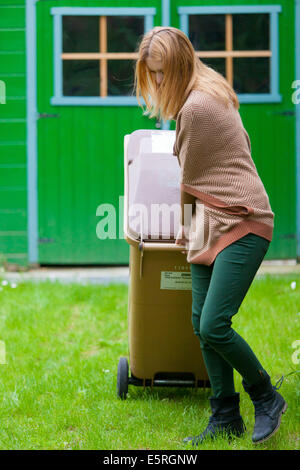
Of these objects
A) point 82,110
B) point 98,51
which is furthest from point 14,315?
point 98,51

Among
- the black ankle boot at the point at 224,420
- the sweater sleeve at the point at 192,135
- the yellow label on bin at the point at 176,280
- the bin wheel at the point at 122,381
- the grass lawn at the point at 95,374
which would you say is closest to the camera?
the sweater sleeve at the point at 192,135

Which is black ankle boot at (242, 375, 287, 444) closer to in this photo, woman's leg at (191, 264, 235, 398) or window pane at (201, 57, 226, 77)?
woman's leg at (191, 264, 235, 398)

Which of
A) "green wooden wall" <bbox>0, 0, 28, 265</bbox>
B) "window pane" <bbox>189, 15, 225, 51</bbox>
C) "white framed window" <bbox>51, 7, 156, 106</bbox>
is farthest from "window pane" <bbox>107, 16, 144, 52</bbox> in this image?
"green wooden wall" <bbox>0, 0, 28, 265</bbox>

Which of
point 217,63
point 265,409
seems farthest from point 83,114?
point 265,409

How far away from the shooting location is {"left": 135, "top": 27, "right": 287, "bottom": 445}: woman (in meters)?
2.84

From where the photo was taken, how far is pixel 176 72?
2.90 m

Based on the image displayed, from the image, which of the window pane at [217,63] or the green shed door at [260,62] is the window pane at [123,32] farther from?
the window pane at [217,63]

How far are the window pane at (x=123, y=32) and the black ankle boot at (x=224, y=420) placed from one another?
415cm

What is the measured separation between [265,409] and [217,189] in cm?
91

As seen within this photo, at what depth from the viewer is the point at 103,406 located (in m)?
3.53

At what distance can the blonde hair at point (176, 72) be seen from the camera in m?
2.88

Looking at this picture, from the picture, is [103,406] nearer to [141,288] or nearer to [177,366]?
[177,366]

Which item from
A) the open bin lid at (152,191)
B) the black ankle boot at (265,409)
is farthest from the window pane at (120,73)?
the black ankle boot at (265,409)

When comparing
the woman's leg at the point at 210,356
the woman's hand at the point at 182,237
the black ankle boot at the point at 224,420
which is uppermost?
the woman's hand at the point at 182,237
